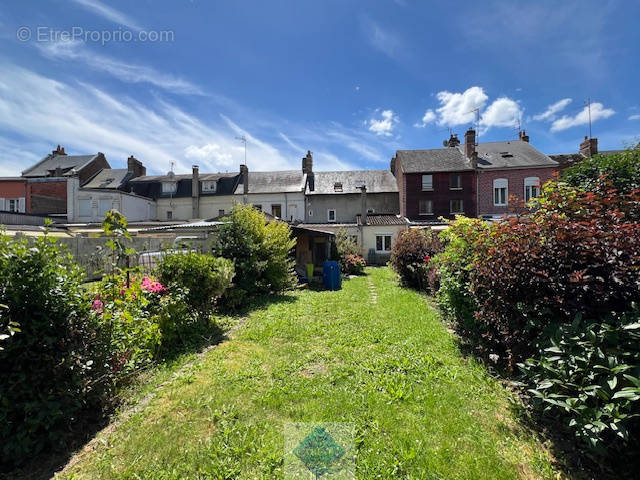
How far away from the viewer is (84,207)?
26.9 meters

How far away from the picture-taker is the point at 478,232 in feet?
17.0

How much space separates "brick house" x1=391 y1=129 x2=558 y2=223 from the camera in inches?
1081

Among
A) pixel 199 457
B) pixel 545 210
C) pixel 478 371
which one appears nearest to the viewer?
pixel 199 457

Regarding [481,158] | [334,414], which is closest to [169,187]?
[481,158]

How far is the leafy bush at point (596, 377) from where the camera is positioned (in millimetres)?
2209

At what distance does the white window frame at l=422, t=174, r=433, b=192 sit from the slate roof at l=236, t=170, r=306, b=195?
1231cm

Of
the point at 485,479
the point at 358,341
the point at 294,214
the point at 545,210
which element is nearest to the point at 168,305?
the point at 358,341

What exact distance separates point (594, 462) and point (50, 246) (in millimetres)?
5664

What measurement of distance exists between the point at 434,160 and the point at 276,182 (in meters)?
17.0

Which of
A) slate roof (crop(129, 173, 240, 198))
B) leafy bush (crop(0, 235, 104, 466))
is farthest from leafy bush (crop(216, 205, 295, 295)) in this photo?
slate roof (crop(129, 173, 240, 198))

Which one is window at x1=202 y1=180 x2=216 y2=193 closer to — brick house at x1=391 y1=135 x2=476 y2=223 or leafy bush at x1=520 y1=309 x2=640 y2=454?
brick house at x1=391 y1=135 x2=476 y2=223

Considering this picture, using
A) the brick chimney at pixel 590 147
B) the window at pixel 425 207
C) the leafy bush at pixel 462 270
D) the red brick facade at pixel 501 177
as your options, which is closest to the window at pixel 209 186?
the window at pixel 425 207

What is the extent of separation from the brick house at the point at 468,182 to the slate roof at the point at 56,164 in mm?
34795

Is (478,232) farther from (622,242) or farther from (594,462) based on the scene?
(594,462)
